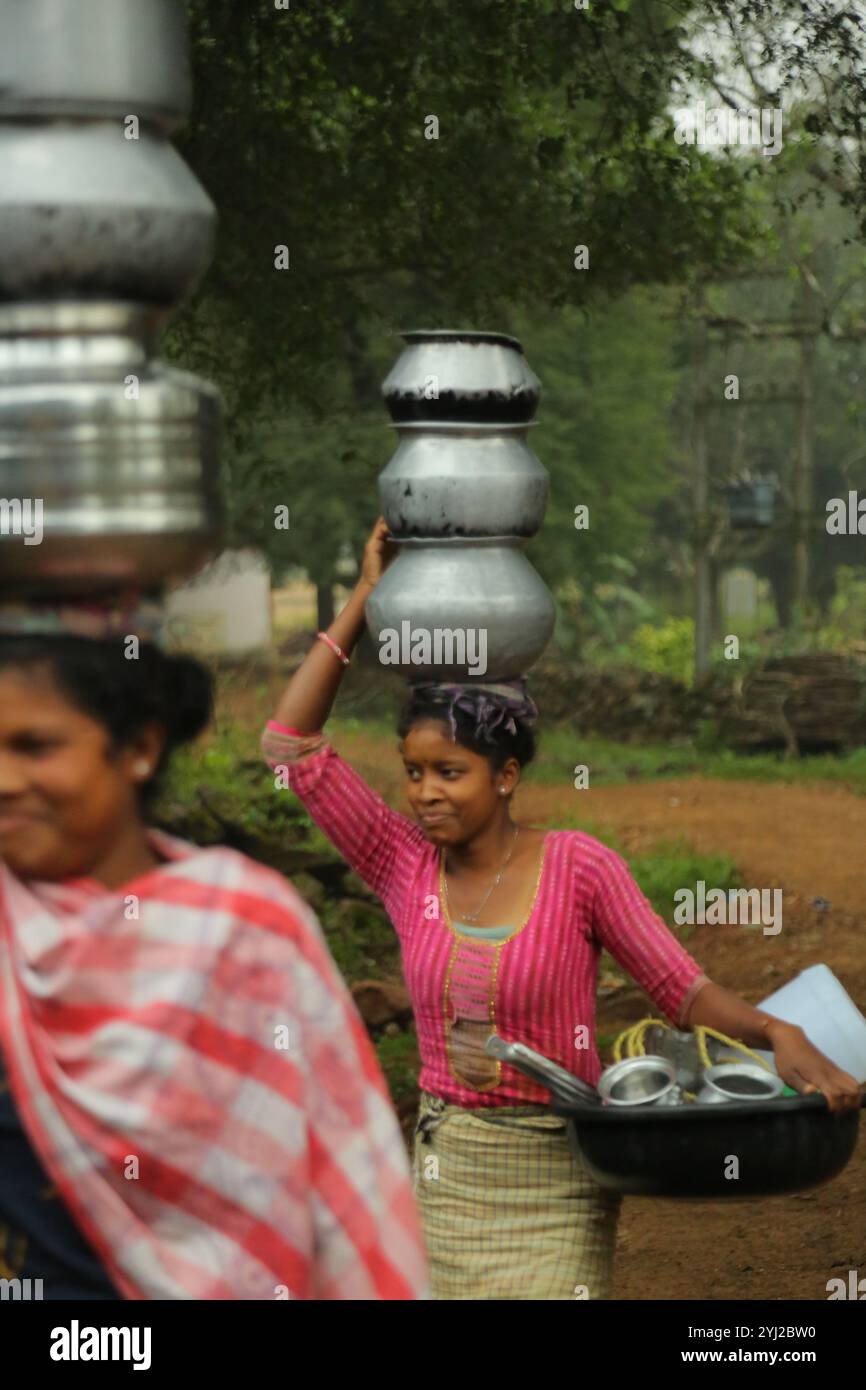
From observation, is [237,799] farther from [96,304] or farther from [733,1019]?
[96,304]

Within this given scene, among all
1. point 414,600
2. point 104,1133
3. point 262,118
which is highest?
point 262,118

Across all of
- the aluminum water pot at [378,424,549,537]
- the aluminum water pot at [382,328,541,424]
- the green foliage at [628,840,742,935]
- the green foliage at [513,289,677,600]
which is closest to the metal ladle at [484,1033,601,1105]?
the aluminum water pot at [378,424,549,537]

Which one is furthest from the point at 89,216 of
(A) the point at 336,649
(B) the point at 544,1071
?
(B) the point at 544,1071

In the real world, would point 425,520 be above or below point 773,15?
below

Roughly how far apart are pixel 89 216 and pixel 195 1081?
77cm

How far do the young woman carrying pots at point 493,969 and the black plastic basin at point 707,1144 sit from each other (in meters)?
0.13

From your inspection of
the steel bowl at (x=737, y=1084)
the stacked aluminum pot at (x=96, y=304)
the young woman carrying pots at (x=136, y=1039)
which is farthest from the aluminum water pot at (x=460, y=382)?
the young woman carrying pots at (x=136, y=1039)

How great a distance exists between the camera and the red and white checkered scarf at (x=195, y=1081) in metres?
1.76

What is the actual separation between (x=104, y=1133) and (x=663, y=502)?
27.0m

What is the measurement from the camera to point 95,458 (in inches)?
69.5

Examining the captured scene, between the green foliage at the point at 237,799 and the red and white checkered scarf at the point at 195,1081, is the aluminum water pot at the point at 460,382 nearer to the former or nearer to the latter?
the red and white checkered scarf at the point at 195,1081
